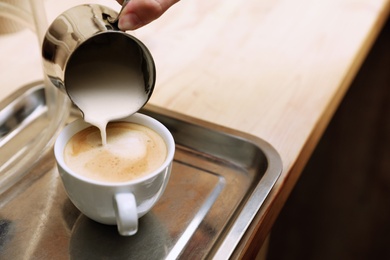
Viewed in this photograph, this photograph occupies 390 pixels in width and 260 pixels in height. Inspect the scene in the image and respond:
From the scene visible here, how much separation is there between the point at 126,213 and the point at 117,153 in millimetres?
105

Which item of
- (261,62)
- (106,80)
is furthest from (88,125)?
(261,62)

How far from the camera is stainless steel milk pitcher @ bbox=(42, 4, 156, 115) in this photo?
0.59 metres

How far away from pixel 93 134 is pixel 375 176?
104 centimetres

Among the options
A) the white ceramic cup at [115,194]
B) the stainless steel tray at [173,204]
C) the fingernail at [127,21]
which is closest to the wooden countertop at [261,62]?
the stainless steel tray at [173,204]

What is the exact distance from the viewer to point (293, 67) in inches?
37.1

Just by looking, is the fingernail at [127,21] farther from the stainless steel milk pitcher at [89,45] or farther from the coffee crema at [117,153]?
the coffee crema at [117,153]

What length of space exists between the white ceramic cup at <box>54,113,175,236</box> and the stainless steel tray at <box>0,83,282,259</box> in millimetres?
38

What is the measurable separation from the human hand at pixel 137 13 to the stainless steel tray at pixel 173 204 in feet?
0.63

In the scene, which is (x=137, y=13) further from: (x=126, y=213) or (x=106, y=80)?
(x=126, y=213)

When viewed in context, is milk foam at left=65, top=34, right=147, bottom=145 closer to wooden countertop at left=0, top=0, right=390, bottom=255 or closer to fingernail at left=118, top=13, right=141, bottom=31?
fingernail at left=118, top=13, right=141, bottom=31

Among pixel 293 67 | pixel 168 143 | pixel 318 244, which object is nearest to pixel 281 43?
pixel 293 67

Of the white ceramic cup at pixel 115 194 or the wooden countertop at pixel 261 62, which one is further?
the wooden countertop at pixel 261 62

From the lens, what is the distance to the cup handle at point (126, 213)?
53 centimetres

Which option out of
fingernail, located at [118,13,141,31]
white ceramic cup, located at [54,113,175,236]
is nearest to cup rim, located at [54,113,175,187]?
white ceramic cup, located at [54,113,175,236]
